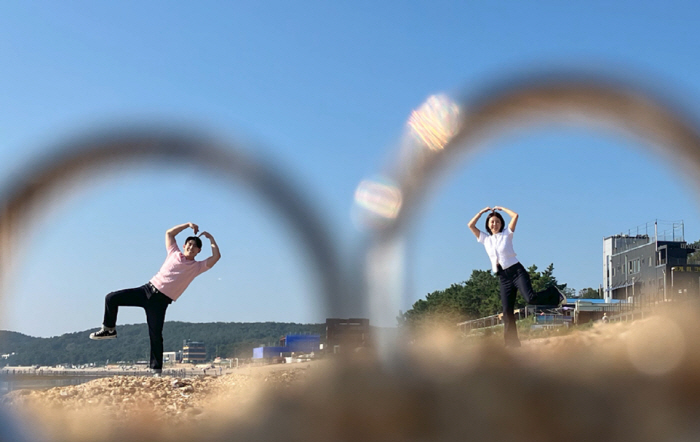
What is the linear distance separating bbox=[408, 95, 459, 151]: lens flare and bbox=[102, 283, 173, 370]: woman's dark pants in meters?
3.23

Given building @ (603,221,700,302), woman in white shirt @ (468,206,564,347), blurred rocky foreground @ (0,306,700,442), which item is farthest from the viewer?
building @ (603,221,700,302)

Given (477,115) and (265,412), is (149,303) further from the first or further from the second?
(477,115)

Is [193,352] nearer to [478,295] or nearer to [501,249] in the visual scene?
[501,249]

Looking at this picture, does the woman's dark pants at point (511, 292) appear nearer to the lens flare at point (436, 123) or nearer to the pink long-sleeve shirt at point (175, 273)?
the lens flare at point (436, 123)

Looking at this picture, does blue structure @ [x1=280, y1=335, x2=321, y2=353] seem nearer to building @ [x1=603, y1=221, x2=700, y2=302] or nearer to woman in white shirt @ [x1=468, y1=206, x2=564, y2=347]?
woman in white shirt @ [x1=468, y1=206, x2=564, y2=347]

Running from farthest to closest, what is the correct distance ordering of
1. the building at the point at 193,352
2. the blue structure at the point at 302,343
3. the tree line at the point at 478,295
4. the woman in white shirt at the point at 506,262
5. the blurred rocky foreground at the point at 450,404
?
the tree line at the point at 478,295 → the building at the point at 193,352 → the woman in white shirt at the point at 506,262 → the blue structure at the point at 302,343 → the blurred rocky foreground at the point at 450,404

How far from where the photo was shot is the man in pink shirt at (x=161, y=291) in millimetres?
7359

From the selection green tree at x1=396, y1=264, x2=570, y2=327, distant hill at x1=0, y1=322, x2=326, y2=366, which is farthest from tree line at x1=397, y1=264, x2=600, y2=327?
distant hill at x1=0, y1=322, x2=326, y2=366

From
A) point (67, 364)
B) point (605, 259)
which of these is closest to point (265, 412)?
point (67, 364)

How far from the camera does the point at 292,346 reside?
8.01 m

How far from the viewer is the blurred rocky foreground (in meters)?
4.30

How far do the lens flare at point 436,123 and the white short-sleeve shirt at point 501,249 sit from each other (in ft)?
5.89

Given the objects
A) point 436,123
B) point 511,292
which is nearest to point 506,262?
point 511,292

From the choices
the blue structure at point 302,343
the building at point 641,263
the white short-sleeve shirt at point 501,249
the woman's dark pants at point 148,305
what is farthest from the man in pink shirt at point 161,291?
the building at point 641,263
